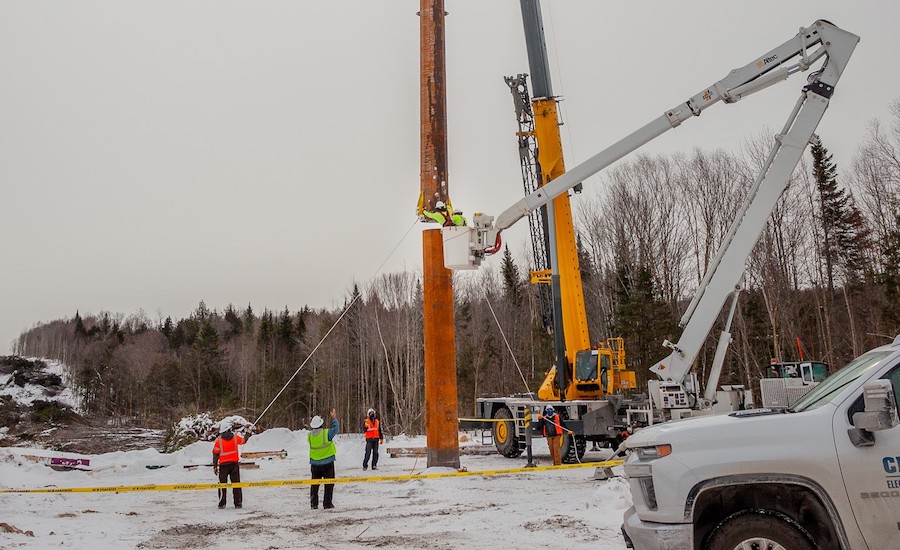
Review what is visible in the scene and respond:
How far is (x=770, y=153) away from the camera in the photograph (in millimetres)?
11547

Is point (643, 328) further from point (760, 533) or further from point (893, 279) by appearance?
point (760, 533)

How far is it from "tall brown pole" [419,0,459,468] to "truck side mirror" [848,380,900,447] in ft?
36.4

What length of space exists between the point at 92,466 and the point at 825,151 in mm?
42026

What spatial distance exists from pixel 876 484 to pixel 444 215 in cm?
1174

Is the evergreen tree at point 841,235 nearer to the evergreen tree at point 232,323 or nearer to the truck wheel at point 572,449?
the truck wheel at point 572,449

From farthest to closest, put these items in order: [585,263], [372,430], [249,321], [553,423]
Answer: [249,321], [585,263], [372,430], [553,423]

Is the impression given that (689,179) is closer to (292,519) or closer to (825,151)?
(825,151)

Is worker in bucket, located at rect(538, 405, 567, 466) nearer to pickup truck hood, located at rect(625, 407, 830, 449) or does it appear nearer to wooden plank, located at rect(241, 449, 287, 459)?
wooden plank, located at rect(241, 449, 287, 459)

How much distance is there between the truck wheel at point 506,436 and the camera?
19.4 metres

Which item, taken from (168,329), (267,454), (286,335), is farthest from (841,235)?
(168,329)

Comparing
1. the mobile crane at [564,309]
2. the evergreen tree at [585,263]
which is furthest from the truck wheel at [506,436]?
the evergreen tree at [585,263]

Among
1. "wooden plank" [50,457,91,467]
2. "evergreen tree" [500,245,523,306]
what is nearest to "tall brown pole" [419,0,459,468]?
"wooden plank" [50,457,91,467]

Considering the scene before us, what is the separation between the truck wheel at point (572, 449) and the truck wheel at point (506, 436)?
211cm

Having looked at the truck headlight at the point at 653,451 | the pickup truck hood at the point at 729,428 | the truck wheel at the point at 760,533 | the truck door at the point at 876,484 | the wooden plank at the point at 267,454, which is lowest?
the wooden plank at the point at 267,454
